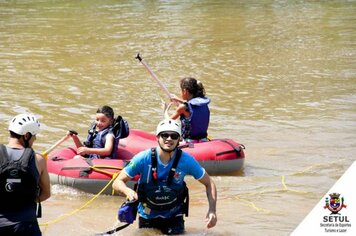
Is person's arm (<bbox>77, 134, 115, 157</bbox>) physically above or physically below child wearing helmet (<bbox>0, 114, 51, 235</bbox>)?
below

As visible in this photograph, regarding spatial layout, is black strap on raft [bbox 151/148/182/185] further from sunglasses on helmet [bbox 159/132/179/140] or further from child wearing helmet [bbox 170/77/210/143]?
child wearing helmet [bbox 170/77/210/143]

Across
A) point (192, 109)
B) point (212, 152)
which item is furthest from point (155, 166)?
point (192, 109)

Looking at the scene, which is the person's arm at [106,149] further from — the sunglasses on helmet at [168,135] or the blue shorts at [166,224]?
the sunglasses on helmet at [168,135]

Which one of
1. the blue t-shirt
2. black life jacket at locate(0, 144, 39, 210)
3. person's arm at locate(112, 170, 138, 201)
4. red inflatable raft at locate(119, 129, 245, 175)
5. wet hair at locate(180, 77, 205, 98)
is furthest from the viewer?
wet hair at locate(180, 77, 205, 98)

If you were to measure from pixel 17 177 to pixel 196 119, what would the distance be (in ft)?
15.0

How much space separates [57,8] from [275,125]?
56.2ft

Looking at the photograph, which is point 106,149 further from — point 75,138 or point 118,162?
point 75,138

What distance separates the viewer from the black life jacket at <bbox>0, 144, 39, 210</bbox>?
4859 millimetres

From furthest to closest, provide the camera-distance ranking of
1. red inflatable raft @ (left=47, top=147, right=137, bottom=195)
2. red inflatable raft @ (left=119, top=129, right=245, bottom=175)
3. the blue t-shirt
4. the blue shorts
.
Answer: red inflatable raft @ (left=119, top=129, right=245, bottom=175) < red inflatable raft @ (left=47, top=147, right=137, bottom=195) < the blue shorts < the blue t-shirt

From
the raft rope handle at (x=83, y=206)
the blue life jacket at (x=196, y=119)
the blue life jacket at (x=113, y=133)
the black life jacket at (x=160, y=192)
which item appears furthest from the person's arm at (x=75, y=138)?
the black life jacket at (x=160, y=192)

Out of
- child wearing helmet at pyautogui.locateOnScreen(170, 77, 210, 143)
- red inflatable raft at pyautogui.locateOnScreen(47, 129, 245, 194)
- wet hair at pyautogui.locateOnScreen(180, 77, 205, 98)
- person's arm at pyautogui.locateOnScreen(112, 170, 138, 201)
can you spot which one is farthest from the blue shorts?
wet hair at pyautogui.locateOnScreen(180, 77, 205, 98)

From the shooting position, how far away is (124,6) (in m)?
28.0

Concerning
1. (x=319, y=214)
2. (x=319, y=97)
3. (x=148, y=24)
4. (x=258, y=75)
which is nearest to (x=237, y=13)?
(x=148, y=24)

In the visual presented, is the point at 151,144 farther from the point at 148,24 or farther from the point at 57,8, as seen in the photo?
the point at 57,8
